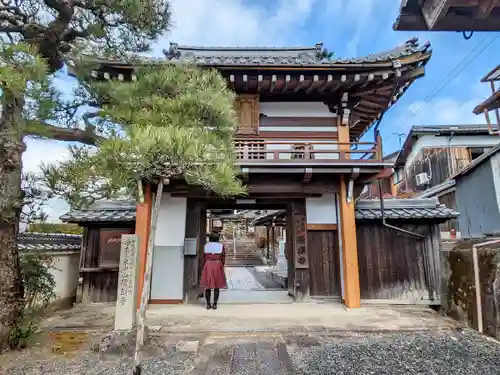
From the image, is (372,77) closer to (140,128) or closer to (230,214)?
(140,128)

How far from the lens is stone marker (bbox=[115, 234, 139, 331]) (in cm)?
402

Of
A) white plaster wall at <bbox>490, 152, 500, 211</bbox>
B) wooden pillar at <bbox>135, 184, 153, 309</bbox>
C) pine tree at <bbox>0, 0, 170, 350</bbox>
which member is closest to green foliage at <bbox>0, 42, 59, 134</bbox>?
pine tree at <bbox>0, 0, 170, 350</bbox>

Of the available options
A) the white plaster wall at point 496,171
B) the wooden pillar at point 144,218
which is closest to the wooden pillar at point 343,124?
the wooden pillar at point 144,218

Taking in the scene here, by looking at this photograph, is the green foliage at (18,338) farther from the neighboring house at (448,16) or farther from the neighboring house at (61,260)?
the neighboring house at (448,16)

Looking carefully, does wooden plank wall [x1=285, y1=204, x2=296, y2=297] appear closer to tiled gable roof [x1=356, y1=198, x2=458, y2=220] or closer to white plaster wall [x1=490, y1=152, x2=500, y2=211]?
tiled gable roof [x1=356, y1=198, x2=458, y2=220]

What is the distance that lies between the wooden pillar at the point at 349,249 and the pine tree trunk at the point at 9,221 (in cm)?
544

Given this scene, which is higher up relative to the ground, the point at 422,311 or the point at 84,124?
the point at 84,124

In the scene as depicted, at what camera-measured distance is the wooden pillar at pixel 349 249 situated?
617 cm

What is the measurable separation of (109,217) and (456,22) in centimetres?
691

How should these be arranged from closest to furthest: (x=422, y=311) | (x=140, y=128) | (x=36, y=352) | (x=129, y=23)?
(x=140, y=128)
(x=36, y=352)
(x=129, y=23)
(x=422, y=311)

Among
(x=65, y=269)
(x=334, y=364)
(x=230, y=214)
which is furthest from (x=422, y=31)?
(x=230, y=214)

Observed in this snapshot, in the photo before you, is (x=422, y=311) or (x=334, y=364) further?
(x=422, y=311)

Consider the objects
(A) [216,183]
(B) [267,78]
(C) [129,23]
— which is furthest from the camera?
(B) [267,78]

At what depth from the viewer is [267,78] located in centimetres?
658
